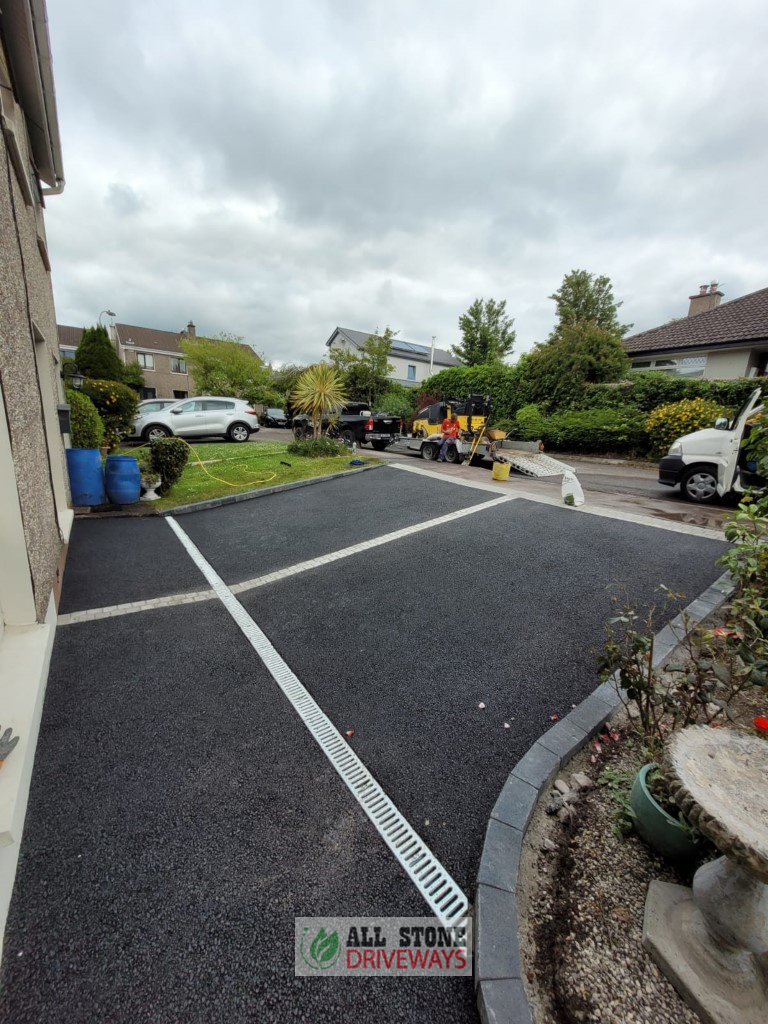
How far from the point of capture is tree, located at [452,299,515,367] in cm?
3186

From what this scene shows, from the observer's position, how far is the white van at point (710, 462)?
7.14 meters

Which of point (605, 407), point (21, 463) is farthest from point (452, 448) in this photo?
point (21, 463)

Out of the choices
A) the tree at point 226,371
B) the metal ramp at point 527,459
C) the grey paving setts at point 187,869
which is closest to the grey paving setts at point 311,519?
the grey paving setts at point 187,869

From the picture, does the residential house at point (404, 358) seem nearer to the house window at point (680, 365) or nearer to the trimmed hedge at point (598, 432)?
the house window at point (680, 365)

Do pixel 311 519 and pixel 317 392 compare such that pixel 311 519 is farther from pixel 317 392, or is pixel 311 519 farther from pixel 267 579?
pixel 317 392

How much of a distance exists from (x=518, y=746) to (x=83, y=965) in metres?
2.09

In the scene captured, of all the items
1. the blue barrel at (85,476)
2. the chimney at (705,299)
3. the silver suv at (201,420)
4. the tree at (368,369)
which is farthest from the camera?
the tree at (368,369)

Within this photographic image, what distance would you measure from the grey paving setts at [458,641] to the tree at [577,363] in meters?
10.9

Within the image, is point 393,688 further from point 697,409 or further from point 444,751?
point 697,409

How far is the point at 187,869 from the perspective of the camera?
1.73 m

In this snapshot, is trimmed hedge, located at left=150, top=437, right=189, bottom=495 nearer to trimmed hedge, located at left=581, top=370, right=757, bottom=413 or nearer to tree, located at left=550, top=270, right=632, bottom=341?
trimmed hedge, located at left=581, top=370, right=757, bottom=413

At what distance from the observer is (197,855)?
1.78m

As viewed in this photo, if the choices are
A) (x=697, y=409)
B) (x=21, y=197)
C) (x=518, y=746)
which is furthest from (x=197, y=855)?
(x=697, y=409)

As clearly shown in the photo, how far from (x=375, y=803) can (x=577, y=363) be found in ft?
53.0
